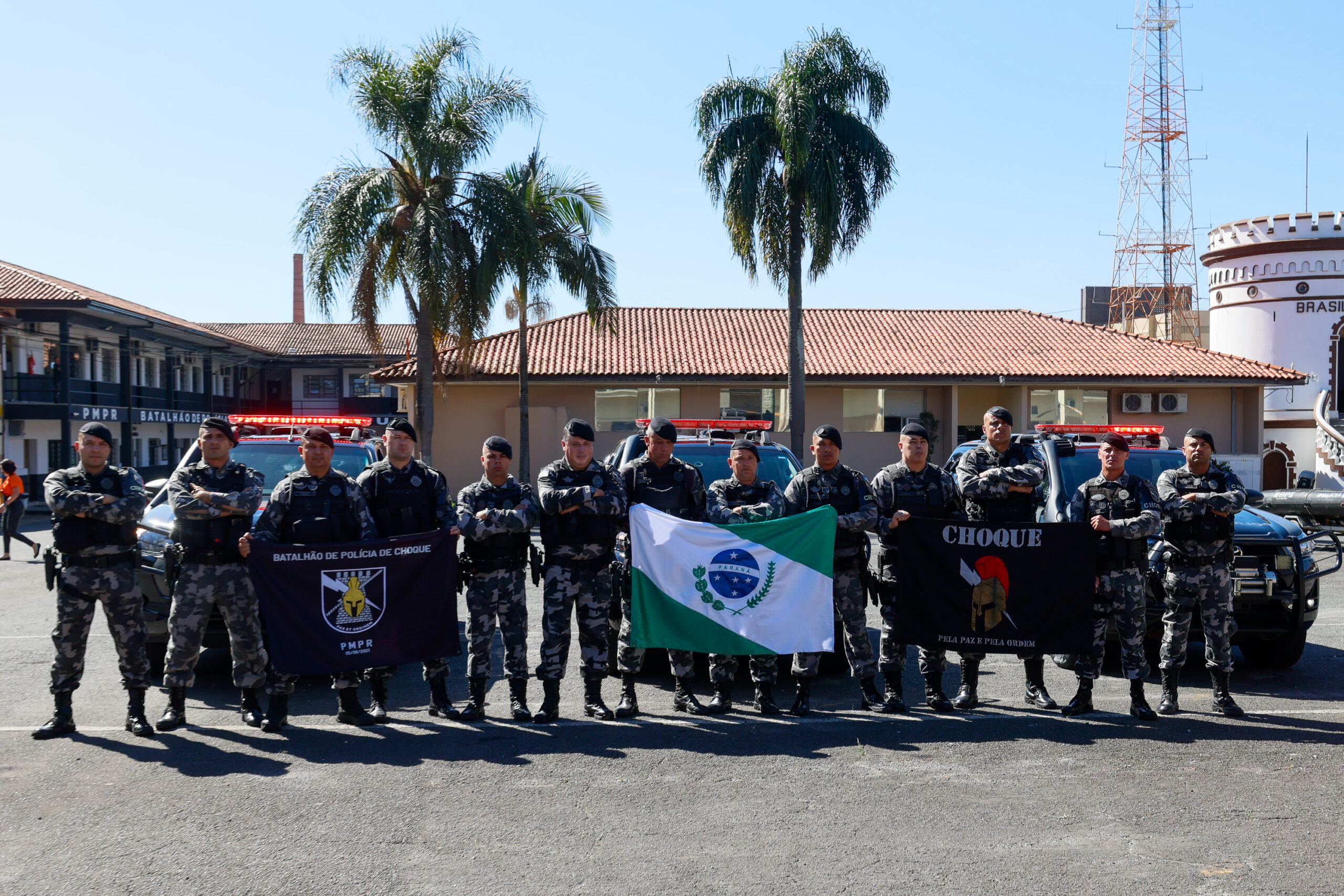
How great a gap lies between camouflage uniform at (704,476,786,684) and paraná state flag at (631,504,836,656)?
0.09 meters

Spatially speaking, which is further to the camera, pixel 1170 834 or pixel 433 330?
pixel 433 330

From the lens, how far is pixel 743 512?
6.97 metres

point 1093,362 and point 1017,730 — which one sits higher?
point 1093,362

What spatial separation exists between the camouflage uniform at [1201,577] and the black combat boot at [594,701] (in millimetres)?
3678

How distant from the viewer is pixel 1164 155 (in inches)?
1704

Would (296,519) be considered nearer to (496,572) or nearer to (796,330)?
(496,572)

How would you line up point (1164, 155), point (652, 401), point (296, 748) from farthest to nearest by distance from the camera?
point (1164, 155)
point (652, 401)
point (296, 748)

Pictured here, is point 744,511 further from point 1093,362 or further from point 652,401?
point 1093,362

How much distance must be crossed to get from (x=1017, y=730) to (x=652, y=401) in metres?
22.7

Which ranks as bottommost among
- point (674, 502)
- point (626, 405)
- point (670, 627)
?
point (670, 627)

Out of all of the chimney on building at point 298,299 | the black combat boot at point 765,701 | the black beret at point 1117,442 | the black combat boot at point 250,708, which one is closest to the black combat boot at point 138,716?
the black combat boot at point 250,708

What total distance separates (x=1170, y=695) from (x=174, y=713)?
20.9ft

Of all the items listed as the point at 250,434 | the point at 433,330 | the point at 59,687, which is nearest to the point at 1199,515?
the point at 59,687

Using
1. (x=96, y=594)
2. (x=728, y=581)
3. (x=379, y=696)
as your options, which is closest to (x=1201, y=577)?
(x=728, y=581)
